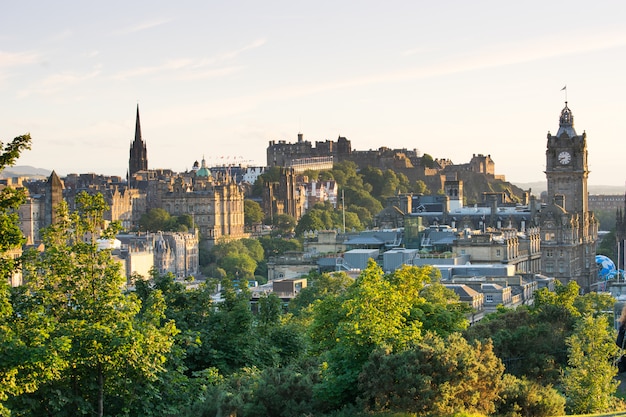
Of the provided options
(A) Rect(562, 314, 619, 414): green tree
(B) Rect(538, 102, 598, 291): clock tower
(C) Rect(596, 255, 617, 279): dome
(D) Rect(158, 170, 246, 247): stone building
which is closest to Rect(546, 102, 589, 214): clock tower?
(B) Rect(538, 102, 598, 291): clock tower

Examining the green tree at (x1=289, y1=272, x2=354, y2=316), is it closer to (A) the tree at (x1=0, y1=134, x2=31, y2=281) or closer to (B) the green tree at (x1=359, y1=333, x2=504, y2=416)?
(B) the green tree at (x1=359, y1=333, x2=504, y2=416)

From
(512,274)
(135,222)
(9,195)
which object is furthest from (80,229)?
(135,222)

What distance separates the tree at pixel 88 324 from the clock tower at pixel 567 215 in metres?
83.8

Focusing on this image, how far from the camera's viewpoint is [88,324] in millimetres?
32625

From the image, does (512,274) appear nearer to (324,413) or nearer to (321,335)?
(321,335)

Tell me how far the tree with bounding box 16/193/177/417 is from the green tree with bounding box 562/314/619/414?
497 inches

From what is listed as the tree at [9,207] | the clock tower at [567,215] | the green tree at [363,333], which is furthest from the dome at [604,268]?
the tree at [9,207]

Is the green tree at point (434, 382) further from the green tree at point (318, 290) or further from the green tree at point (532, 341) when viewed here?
the green tree at point (318, 290)

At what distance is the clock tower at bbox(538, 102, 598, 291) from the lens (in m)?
117

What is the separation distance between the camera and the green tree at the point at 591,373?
3966 cm

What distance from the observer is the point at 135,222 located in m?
183

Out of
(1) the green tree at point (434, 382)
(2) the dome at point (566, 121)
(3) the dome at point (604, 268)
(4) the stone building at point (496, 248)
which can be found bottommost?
(3) the dome at point (604, 268)

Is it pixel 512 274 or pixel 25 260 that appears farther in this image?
pixel 512 274

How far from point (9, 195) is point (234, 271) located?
348 feet
